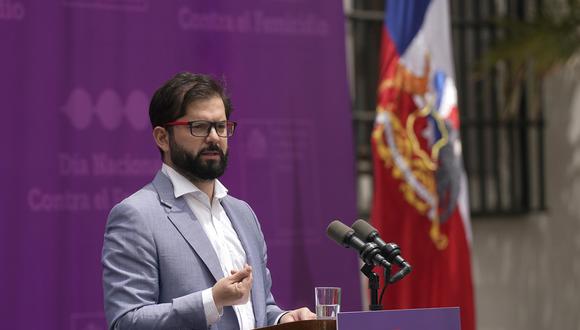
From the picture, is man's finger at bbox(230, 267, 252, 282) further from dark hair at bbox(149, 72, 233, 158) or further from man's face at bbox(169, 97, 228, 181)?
dark hair at bbox(149, 72, 233, 158)

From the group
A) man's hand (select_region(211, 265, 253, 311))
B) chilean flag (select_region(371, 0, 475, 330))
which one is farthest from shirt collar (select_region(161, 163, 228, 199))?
chilean flag (select_region(371, 0, 475, 330))

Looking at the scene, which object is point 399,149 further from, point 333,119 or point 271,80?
point 271,80

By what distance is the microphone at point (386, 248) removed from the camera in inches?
112

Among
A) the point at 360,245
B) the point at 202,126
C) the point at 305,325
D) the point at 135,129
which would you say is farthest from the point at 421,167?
the point at 305,325

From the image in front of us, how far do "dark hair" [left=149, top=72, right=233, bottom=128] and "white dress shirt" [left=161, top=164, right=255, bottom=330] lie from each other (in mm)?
179

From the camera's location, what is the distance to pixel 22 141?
4586 mm

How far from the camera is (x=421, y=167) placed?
5754 millimetres

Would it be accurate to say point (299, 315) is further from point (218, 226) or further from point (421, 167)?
point (421, 167)

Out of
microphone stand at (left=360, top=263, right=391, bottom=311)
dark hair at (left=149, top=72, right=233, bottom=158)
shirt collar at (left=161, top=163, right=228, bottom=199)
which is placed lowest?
microphone stand at (left=360, top=263, right=391, bottom=311)

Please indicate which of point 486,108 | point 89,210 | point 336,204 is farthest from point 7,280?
point 486,108

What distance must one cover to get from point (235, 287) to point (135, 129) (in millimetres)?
2248

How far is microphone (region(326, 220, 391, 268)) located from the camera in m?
2.85

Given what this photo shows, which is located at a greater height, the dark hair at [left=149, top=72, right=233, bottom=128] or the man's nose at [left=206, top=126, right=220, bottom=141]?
the dark hair at [left=149, top=72, right=233, bottom=128]

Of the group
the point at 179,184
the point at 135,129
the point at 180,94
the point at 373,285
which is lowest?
the point at 373,285
